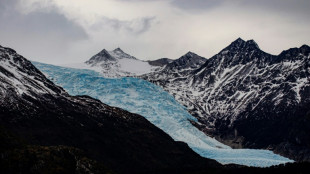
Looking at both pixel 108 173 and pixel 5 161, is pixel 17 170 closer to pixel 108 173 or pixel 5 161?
pixel 5 161

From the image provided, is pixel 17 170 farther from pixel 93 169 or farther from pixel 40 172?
pixel 93 169

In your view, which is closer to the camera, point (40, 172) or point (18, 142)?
point (40, 172)

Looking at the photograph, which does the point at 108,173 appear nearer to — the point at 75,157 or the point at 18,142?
the point at 75,157

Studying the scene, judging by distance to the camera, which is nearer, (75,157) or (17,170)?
(17,170)

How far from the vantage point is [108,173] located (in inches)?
7116

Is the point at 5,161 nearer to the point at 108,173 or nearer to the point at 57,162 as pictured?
the point at 57,162

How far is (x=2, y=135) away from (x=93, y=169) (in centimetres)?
2965

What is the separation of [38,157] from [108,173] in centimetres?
2250

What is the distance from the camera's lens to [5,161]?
541ft

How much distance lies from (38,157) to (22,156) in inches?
218

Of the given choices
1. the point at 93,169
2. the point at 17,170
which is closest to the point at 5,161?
the point at 17,170

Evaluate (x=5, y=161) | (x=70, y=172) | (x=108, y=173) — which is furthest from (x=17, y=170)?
(x=108, y=173)

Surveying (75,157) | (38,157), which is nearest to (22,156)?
(38,157)

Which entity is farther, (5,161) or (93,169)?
(93,169)
